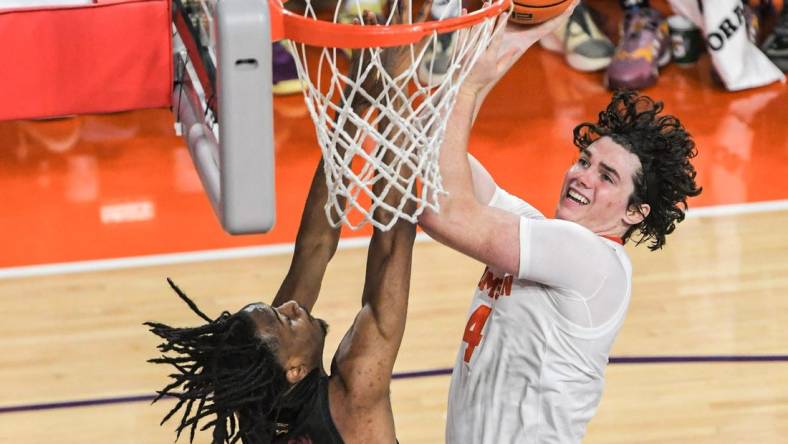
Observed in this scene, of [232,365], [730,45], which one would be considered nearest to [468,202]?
[232,365]

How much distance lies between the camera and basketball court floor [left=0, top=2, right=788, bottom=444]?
5.18 metres

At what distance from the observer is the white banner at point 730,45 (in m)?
7.46

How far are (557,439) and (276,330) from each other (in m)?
0.81

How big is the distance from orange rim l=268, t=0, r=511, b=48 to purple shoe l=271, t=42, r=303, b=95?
454cm

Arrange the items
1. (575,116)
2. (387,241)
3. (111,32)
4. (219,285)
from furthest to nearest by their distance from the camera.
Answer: (575,116) < (219,285) < (111,32) < (387,241)

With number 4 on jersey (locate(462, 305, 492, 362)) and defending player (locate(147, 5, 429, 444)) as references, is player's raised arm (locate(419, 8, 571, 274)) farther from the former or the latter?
number 4 on jersey (locate(462, 305, 492, 362))

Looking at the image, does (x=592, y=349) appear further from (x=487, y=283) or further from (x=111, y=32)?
(x=111, y=32)

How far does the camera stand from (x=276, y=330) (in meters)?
3.25

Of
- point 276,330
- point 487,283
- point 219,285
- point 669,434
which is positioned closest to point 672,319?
point 669,434

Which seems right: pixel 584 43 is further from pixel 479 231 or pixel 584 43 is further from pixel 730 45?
pixel 479 231

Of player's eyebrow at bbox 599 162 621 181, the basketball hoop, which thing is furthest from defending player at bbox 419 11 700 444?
the basketball hoop

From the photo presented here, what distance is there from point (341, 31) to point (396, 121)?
0.80 feet

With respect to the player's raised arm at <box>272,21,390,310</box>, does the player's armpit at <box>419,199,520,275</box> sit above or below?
above

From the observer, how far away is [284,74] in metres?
7.42
